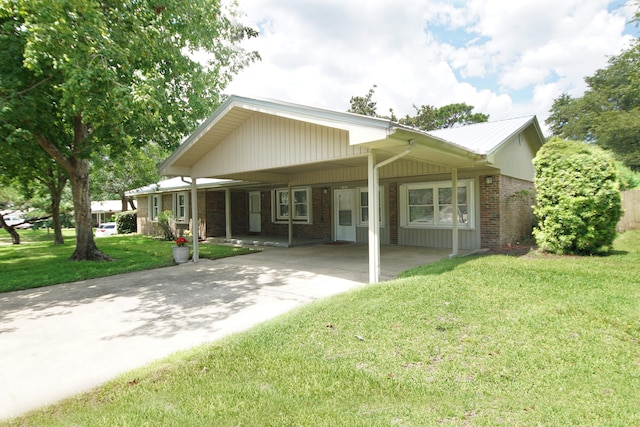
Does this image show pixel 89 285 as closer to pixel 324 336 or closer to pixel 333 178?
pixel 324 336

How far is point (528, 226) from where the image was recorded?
12609 mm

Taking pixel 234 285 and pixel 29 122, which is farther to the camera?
pixel 29 122

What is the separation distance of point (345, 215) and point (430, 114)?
82.0 feet

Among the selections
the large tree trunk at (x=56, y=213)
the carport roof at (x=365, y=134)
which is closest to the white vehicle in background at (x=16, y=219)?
the large tree trunk at (x=56, y=213)

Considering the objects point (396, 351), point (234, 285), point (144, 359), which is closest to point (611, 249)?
point (396, 351)

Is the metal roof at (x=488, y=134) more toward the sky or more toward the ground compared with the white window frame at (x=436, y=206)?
more toward the sky

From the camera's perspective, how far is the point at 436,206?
37.4 feet

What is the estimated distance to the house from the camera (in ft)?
20.9

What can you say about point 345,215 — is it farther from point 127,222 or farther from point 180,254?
point 127,222

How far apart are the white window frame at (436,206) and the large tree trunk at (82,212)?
381 inches

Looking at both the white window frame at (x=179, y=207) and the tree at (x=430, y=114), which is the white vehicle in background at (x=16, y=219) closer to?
the white window frame at (x=179, y=207)

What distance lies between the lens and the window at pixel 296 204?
593 inches

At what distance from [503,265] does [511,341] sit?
3.95 meters

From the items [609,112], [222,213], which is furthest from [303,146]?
[609,112]
